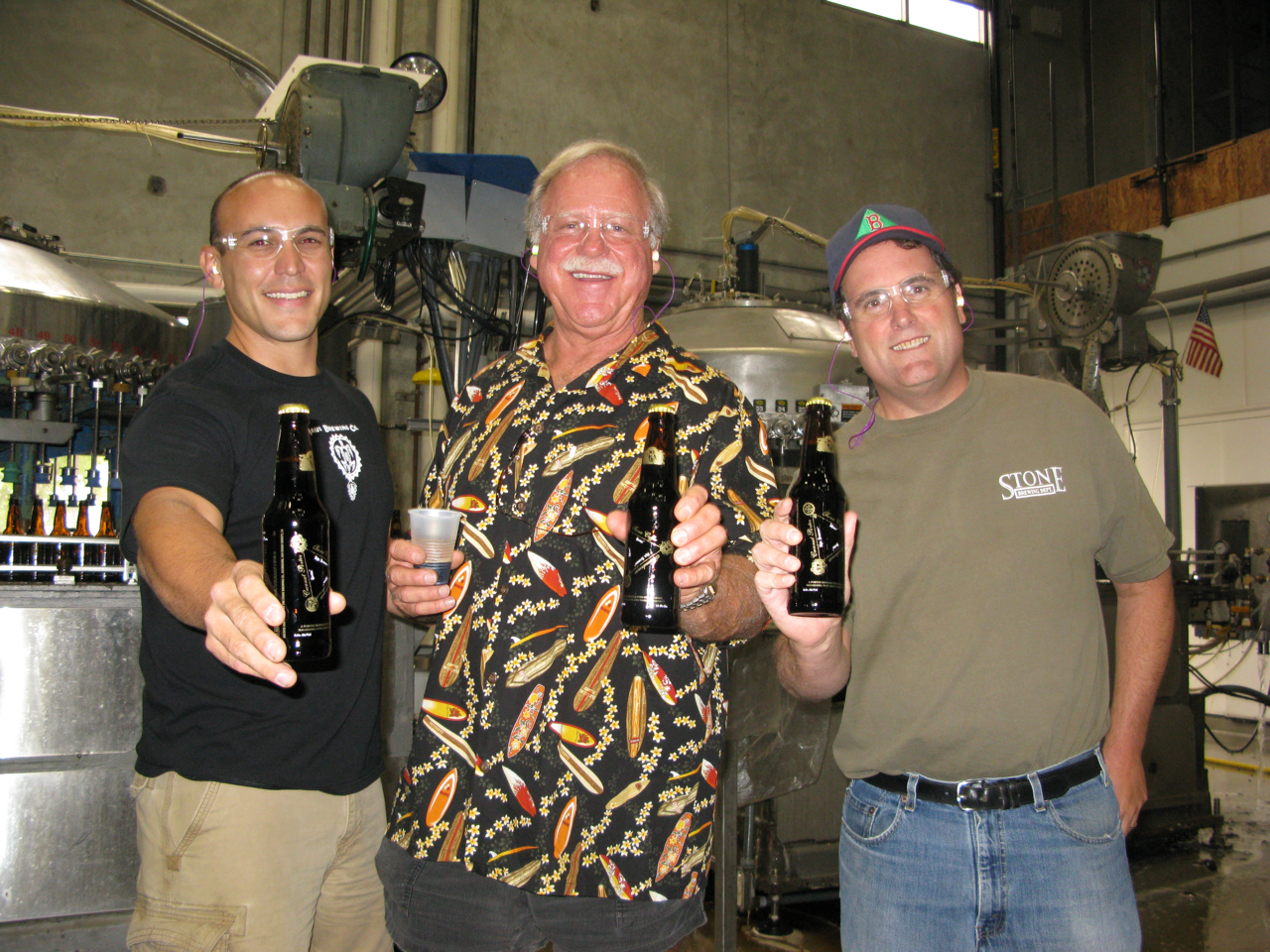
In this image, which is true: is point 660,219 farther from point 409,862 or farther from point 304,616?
point 409,862

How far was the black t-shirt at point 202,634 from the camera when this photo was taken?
1.40 m

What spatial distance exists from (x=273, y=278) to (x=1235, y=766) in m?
7.39

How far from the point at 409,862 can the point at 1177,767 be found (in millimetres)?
4707

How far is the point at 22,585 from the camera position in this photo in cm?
270

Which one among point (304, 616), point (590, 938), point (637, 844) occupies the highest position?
point (304, 616)

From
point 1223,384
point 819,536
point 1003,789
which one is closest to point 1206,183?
point 1223,384

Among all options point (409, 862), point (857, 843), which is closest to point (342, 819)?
point (409, 862)

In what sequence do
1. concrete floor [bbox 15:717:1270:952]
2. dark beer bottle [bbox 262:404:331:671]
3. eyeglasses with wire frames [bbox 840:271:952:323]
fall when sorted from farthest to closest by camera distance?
concrete floor [bbox 15:717:1270:952]
eyeglasses with wire frames [bbox 840:271:952:323]
dark beer bottle [bbox 262:404:331:671]

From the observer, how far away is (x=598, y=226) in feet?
4.97

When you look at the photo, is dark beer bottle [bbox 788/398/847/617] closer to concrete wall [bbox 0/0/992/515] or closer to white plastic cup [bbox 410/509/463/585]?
white plastic cup [bbox 410/509/463/585]

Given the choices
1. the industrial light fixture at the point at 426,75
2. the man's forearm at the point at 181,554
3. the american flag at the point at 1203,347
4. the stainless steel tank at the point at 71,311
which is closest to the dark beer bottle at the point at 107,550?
the stainless steel tank at the point at 71,311

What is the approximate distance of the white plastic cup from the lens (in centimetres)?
137

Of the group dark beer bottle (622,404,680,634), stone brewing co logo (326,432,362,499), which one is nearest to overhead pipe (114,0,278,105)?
stone brewing co logo (326,432,362,499)

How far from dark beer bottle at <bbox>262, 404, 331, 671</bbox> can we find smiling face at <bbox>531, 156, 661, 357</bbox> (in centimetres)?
53
